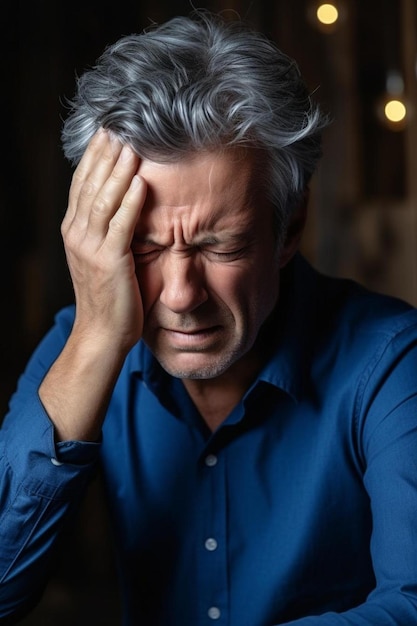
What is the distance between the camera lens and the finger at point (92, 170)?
1633mm

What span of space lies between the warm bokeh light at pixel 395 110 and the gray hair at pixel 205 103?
1.85 metres

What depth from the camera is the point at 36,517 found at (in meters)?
1.68

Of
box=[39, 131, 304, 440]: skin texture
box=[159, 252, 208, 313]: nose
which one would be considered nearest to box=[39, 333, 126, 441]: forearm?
box=[39, 131, 304, 440]: skin texture

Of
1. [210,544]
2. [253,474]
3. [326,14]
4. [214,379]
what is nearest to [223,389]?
[214,379]

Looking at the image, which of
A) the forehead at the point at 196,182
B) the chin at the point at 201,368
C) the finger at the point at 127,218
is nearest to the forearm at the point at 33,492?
the chin at the point at 201,368

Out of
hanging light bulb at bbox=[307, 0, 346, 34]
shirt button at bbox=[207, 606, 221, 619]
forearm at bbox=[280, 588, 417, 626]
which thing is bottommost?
shirt button at bbox=[207, 606, 221, 619]

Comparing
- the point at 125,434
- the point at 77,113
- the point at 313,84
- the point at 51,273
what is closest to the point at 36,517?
the point at 125,434

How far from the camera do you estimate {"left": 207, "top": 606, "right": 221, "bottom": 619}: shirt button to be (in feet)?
5.98

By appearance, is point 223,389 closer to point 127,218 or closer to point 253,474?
point 253,474

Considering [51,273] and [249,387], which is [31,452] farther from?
[51,273]

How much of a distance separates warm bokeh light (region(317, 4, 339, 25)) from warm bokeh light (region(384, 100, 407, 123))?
353 mm

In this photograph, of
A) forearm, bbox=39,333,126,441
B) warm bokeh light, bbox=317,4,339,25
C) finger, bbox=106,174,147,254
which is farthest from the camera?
warm bokeh light, bbox=317,4,339,25

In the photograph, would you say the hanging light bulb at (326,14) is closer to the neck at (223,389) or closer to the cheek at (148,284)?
the neck at (223,389)

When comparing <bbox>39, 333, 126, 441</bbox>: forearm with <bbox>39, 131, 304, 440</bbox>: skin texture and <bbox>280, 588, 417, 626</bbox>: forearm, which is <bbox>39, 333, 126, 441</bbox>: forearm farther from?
<bbox>280, 588, 417, 626</bbox>: forearm
